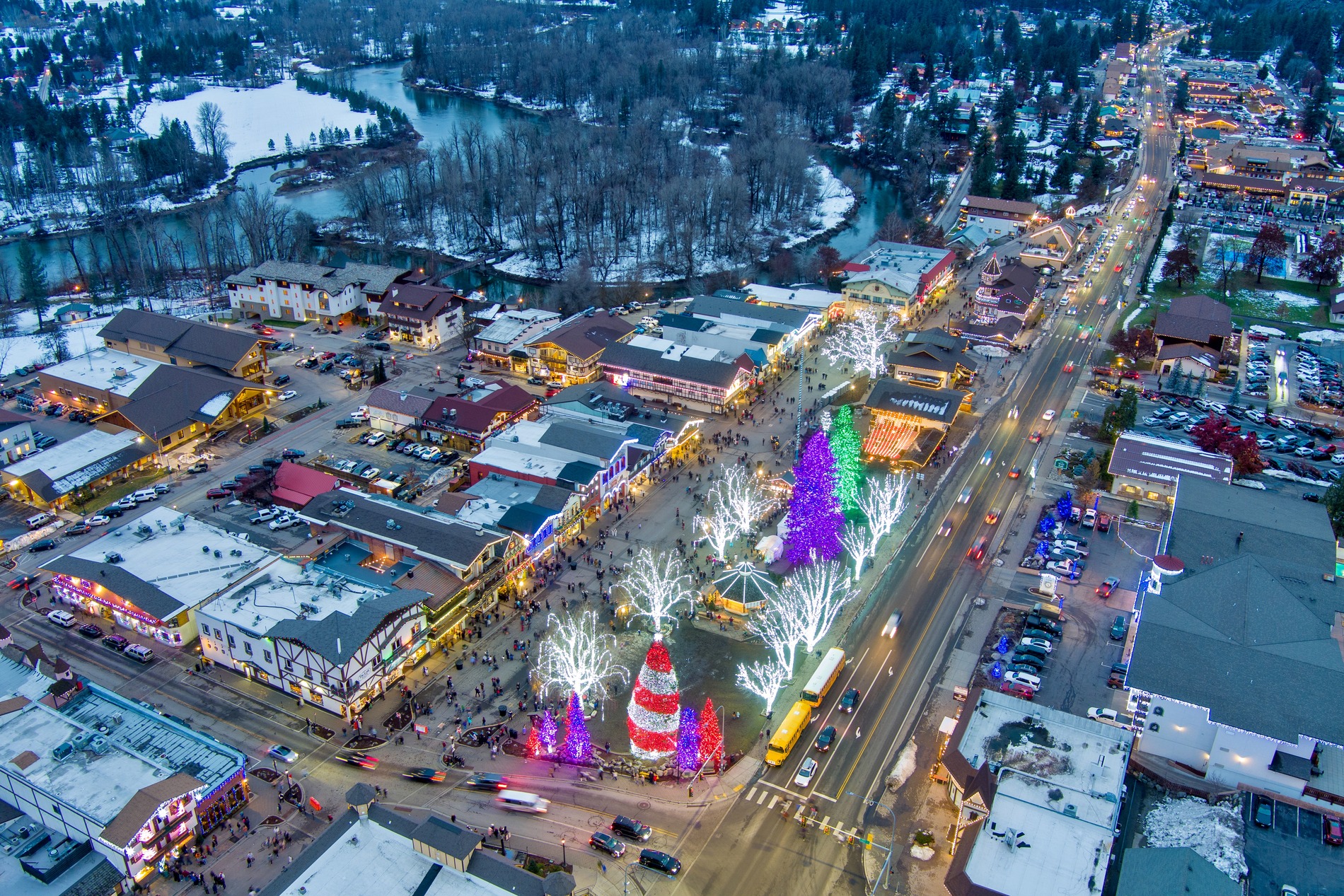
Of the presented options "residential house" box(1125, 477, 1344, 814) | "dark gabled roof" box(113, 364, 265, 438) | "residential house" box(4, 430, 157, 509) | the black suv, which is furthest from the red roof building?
"residential house" box(1125, 477, 1344, 814)

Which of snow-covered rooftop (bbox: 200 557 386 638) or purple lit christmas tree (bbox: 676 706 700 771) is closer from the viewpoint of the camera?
purple lit christmas tree (bbox: 676 706 700 771)

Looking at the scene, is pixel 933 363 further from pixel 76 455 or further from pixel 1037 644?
pixel 76 455

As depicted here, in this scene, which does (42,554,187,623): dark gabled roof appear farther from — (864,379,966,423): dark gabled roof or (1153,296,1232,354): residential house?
(1153,296,1232,354): residential house

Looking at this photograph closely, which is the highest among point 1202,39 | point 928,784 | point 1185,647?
point 1202,39

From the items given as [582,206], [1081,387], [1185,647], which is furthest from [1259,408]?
[582,206]

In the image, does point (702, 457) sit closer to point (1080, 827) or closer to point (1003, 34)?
point (1080, 827)

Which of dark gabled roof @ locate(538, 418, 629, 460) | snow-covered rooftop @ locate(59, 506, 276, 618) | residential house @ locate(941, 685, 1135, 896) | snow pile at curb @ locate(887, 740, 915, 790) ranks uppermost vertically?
dark gabled roof @ locate(538, 418, 629, 460)
